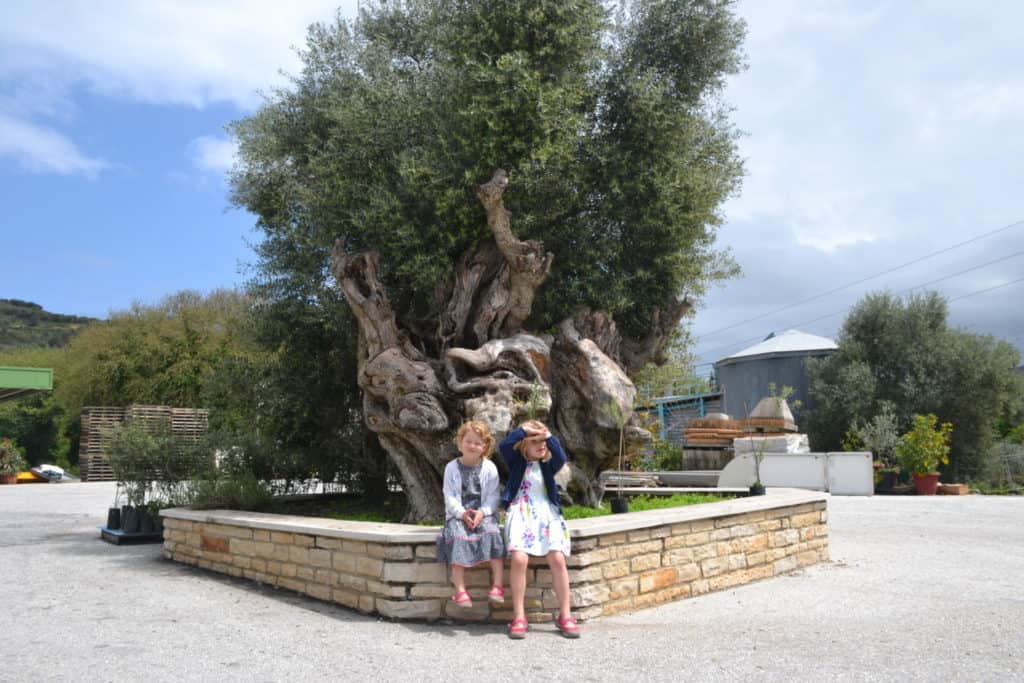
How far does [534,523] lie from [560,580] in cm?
45

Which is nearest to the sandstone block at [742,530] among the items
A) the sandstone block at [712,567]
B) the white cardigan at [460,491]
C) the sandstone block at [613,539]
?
the sandstone block at [712,567]

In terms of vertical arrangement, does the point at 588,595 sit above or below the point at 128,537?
above

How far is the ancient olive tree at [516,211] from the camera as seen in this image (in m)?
8.00

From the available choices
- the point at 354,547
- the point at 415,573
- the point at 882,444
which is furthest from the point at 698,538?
the point at 882,444

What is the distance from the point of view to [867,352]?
75.3 feet

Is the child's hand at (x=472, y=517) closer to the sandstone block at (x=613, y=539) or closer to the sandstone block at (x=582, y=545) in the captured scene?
the sandstone block at (x=582, y=545)

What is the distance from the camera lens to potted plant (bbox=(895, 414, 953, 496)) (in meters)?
17.4

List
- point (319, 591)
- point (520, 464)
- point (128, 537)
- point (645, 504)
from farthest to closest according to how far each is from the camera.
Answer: point (128, 537)
point (645, 504)
point (319, 591)
point (520, 464)

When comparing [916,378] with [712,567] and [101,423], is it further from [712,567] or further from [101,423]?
[101,423]

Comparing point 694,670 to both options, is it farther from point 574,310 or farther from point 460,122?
point 460,122

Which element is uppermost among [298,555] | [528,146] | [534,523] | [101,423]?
[528,146]

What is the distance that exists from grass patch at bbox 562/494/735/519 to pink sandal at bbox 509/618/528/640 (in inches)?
93.3

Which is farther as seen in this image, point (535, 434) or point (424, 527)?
point (424, 527)

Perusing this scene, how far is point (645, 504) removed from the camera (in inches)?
356
